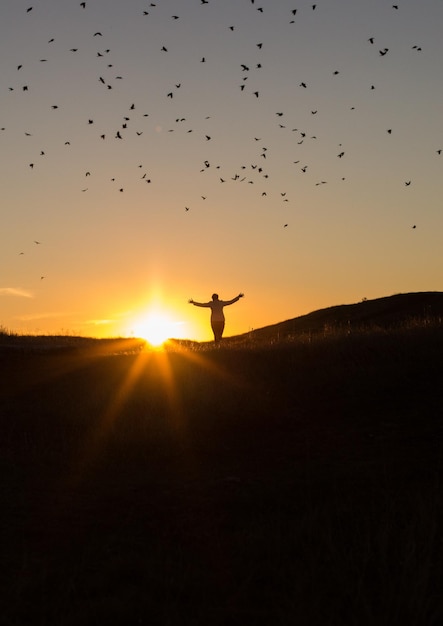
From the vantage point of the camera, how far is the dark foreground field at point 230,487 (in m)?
7.44

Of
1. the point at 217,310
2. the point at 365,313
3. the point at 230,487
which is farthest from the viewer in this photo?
the point at 365,313

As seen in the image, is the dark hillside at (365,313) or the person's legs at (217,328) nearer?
the person's legs at (217,328)

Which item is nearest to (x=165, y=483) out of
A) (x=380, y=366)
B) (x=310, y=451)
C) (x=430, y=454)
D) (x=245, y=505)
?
(x=245, y=505)

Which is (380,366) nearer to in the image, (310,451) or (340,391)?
(340,391)

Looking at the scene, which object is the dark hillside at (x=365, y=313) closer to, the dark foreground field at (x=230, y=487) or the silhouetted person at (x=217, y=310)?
the silhouetted person at (x=217, y=310)

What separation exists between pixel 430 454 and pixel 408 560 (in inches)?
213

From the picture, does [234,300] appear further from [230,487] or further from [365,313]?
[230,487]

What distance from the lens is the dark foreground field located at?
7.44 meters

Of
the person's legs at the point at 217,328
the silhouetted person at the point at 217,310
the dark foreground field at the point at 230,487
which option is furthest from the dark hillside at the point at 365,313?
the dark foreground field at the point at 230,487

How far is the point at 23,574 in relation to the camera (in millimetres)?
8023

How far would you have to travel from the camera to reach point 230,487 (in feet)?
37.7

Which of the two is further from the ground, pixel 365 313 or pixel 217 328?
pixel 365 313

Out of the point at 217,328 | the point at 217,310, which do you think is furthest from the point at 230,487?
the point at 217,328

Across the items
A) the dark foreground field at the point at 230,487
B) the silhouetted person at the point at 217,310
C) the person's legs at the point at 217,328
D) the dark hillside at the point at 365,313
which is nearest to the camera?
the dark foreground field at the point at 230,487
